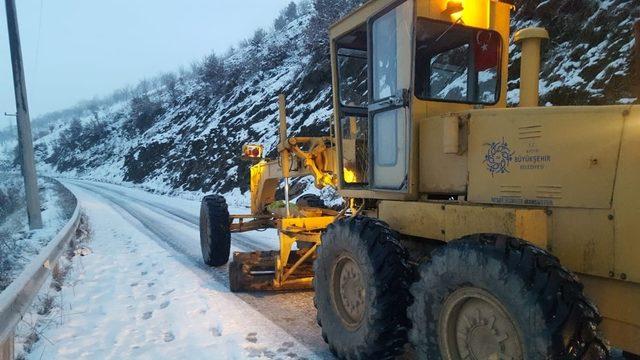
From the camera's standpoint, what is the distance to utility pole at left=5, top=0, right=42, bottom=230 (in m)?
13.5

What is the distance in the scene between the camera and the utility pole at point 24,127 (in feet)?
44.3

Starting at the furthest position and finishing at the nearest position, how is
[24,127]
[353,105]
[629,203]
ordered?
[24,127]
[353,105]
[629,203]

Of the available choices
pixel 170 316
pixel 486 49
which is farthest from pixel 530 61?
pixel 170 316

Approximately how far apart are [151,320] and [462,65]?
3.83 m

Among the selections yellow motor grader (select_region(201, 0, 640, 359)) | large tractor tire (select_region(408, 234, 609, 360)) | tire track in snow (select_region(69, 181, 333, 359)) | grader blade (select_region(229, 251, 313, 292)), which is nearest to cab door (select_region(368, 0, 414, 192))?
yellow motor grader (select_region(201, 0, 640, 359))

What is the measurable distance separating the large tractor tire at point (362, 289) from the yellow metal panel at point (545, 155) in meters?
0.73

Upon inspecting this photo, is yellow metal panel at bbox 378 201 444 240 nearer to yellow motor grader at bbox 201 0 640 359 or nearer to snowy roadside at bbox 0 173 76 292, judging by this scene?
yellow motor grader at bbox 201 0 640 359

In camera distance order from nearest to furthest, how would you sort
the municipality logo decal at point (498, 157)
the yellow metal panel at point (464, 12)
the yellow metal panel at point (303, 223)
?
the municipality logo decal at point (498, 157) < the yellow metal panel at point (464, 12) < the yellow metal panel at point (303, 223)

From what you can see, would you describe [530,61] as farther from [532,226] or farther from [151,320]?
[151,320]

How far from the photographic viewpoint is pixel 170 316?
528cm

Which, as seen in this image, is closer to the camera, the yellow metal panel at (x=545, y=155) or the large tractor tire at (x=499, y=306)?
the large tractor tire at (x=499, y=306)

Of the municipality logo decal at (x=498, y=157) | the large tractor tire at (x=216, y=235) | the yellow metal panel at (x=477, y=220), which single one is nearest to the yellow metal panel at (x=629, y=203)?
the yellow metal panel at (x=477, y=220)

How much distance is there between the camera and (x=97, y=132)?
66438 millimetres

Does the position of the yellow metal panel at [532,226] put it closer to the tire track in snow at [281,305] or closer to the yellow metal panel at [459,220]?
the yellow metal panel at [459,220]
